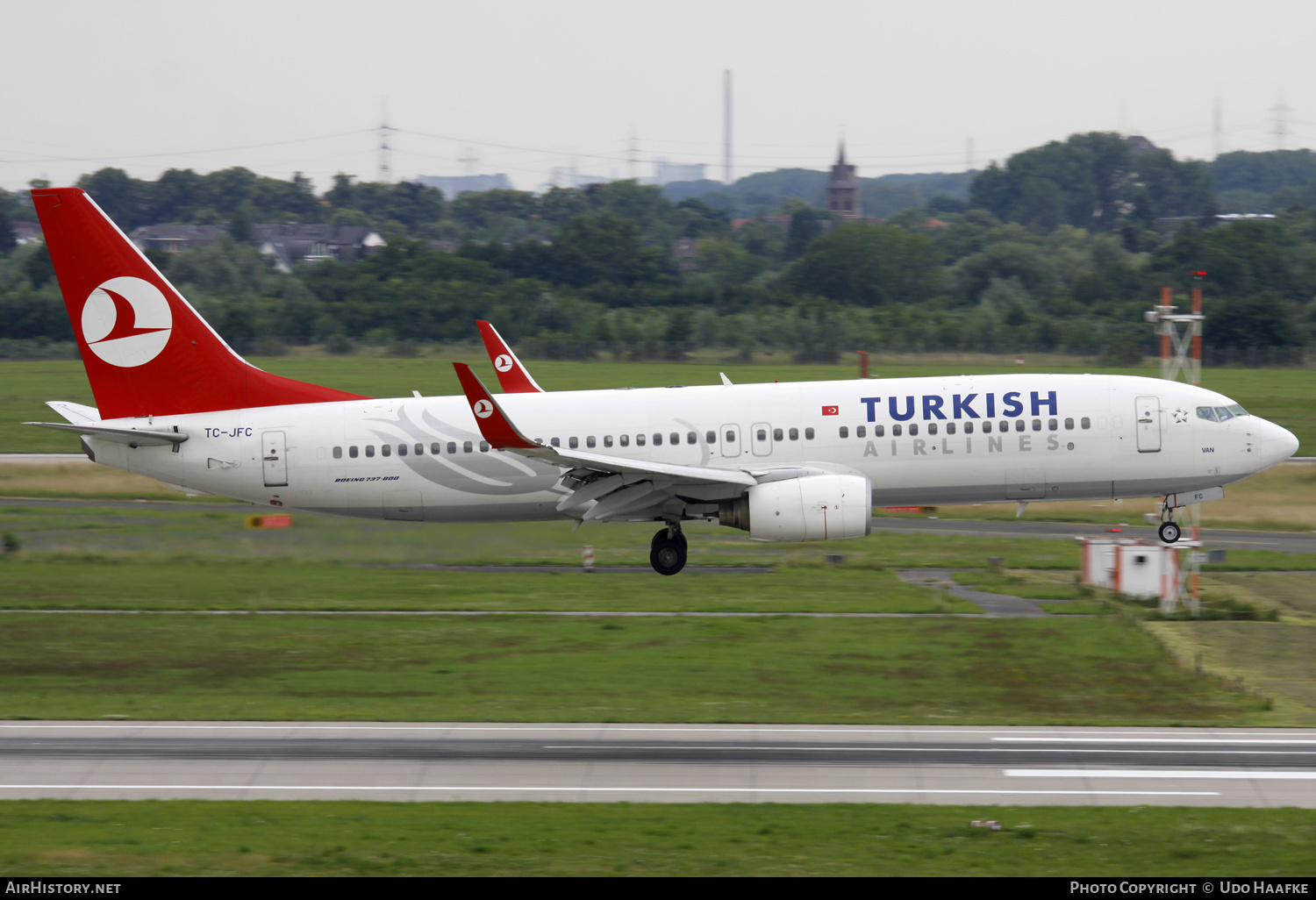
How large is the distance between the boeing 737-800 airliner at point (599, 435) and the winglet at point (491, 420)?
7.12 ft

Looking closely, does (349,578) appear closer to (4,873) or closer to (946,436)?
(946,436)

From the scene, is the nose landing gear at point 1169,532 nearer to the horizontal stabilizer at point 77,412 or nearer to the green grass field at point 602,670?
the green grass field at point 602,670

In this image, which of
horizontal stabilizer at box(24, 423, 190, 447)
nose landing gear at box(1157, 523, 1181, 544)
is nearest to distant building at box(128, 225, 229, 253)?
horizontal stabilizer at box(24, 423, 190, 447)

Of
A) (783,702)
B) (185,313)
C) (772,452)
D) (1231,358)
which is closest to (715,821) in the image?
(783,702)

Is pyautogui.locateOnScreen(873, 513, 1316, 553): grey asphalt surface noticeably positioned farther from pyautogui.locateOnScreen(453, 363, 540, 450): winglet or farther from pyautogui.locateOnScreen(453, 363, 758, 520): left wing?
pyautogui.locateOnScreen(453, 363, 540, 450): winglet

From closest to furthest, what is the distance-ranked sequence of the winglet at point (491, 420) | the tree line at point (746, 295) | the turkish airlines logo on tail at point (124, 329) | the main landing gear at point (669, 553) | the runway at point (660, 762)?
1. the runway at point (660, 762)
2. the winglet at point (491, 420)
3. the turkish airlines logo on tail at point (124, 329)
4. the main landing gear at point (669, 553)
5. the tree line at point (746, 295)

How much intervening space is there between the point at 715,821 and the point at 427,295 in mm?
89211

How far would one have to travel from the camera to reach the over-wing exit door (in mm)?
31375

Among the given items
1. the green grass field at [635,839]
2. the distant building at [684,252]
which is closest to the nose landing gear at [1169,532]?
the green grass field at [635,839]

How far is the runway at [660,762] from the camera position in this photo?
1652 cm

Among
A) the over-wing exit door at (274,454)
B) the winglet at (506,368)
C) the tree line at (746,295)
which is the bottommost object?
the over-wing exit door at (274,454)

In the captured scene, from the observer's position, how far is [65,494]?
48.5 meters

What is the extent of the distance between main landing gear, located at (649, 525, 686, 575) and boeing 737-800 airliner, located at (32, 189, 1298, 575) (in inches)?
38.3

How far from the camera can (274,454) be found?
31391 mm
